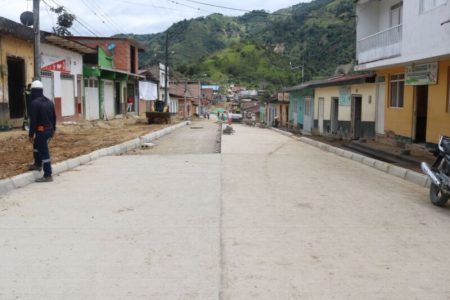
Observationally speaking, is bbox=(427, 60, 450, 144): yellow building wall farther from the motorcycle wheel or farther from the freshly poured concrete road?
the motorcycle wheel

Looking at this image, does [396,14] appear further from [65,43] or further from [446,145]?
[65,43]

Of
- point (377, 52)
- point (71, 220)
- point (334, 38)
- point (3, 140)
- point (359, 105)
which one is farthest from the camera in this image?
point (334, 38)

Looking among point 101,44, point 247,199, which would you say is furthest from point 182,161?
point 101,44

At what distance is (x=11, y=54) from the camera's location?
1961cm

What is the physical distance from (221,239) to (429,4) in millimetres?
11514

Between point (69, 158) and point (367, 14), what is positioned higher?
point (367, 14)

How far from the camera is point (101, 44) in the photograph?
4112 cm

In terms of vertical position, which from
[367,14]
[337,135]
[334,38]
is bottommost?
[337,135]

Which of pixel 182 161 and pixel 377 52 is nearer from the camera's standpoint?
pixel 182 161

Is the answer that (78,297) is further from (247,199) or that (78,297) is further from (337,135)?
(337,135)

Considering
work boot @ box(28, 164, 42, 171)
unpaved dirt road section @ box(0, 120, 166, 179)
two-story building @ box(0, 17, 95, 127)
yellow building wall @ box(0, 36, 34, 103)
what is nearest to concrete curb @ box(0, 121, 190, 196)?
work boot @ box(28, 164, 42, 171)

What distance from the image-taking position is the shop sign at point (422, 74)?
53.0ft

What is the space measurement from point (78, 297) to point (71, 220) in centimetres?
276

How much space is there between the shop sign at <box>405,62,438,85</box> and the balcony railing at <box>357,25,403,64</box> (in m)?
0.83
